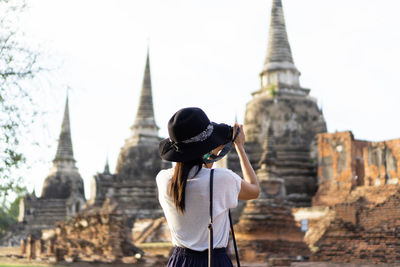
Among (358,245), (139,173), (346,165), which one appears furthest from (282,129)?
(358,245)

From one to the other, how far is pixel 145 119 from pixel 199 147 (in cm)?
3000

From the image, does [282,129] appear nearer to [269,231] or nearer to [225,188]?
[269,231]

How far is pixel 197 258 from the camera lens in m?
2.64

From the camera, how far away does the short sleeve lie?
2615 millimetres

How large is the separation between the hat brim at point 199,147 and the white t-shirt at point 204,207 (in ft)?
0.25

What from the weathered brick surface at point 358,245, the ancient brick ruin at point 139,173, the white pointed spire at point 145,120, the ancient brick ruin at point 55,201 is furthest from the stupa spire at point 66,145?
the weathered brick surface at point 358,245

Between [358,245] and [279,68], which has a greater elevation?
[279,68]

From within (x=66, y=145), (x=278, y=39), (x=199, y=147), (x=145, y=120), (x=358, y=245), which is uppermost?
(x=278, y=39)

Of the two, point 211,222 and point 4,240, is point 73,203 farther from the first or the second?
point 211,222

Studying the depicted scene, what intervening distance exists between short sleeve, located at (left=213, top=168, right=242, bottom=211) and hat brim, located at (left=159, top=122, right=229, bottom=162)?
11cm

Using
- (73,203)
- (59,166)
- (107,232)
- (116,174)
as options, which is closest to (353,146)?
(107,232)

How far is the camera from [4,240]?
3366 cm

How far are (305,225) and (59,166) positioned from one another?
20.8 metres

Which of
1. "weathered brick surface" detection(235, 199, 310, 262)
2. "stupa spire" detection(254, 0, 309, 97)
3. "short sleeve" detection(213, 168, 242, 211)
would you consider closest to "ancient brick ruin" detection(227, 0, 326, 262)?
"stupa spire" detection(254, 0, 309, 97)
